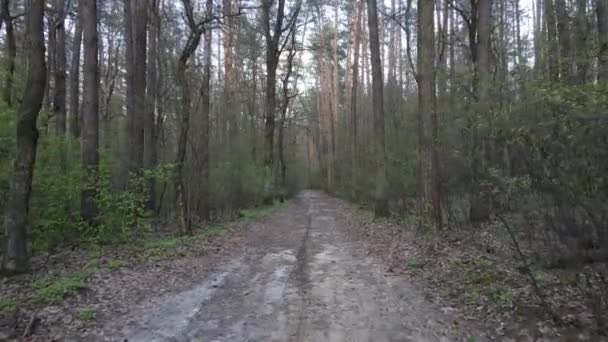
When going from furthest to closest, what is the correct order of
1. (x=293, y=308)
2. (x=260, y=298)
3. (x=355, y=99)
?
(x=355, y=99) → (x=260, y=298) → (x=293, y=308)

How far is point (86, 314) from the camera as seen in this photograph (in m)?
5.79

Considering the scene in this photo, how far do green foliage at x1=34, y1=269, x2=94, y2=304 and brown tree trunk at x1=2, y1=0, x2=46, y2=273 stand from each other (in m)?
0.83

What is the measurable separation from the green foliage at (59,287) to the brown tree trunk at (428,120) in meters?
7.32

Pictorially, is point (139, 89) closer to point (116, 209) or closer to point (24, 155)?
point (116, 209)

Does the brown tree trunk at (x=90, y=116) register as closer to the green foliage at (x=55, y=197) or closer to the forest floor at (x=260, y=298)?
the green foliage at (x=55, y=197)

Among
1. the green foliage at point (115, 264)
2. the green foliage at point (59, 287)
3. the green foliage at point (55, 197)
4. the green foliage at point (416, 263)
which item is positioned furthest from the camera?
the green foliage at point (55, 197)

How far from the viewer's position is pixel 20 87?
1170 cm

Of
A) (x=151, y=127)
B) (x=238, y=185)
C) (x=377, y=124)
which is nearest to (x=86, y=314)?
(x=151, y=127)

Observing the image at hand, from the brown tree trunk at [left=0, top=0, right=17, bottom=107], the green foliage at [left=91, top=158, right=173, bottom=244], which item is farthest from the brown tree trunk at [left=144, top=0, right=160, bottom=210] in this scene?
the brown tree trunk at [left=0, top=0, right=17, bottom=107]

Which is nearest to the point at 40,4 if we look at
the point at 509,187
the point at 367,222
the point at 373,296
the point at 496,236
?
the point at 373,296

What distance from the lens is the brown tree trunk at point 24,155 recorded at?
7.77 meters

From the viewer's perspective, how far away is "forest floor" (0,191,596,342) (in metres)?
5.09

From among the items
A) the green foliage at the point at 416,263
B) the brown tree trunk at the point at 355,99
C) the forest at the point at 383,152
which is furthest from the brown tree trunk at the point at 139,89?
the brown tree trunk at the point at 355,99

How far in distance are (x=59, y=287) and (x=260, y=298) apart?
3.00 m
